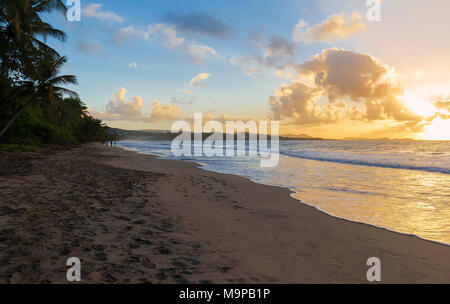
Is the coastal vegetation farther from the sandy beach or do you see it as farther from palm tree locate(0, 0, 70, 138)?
the sandy beach

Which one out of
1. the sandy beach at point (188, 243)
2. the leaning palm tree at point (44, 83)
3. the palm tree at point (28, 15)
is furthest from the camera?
the leaning palm tree at point (44, 83)

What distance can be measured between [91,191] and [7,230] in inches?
134

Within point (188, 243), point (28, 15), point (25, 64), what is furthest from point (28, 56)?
point (188, 243)

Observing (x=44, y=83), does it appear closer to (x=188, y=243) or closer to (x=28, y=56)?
(x=28, y=56)

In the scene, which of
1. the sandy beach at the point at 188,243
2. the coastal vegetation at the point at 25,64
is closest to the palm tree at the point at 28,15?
the coastal vegetation at the point at 25,64

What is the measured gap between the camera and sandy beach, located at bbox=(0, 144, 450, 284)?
321 centimetres

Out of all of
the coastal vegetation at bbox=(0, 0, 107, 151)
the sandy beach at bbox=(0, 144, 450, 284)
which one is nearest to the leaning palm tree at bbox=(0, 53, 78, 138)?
the coastal vegetation at bbox=(0, 0, 107, 151)

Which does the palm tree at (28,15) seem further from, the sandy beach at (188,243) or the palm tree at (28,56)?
the sandy beach at (188,243)

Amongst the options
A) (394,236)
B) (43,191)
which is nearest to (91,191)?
(43,191)

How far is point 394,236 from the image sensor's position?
5.13 meters

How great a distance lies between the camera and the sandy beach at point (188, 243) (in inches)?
126

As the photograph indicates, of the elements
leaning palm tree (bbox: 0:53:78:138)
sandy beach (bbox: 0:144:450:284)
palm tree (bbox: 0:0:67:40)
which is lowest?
sandy beach (bbox: 0:144:450:284)

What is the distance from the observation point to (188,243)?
419cm
